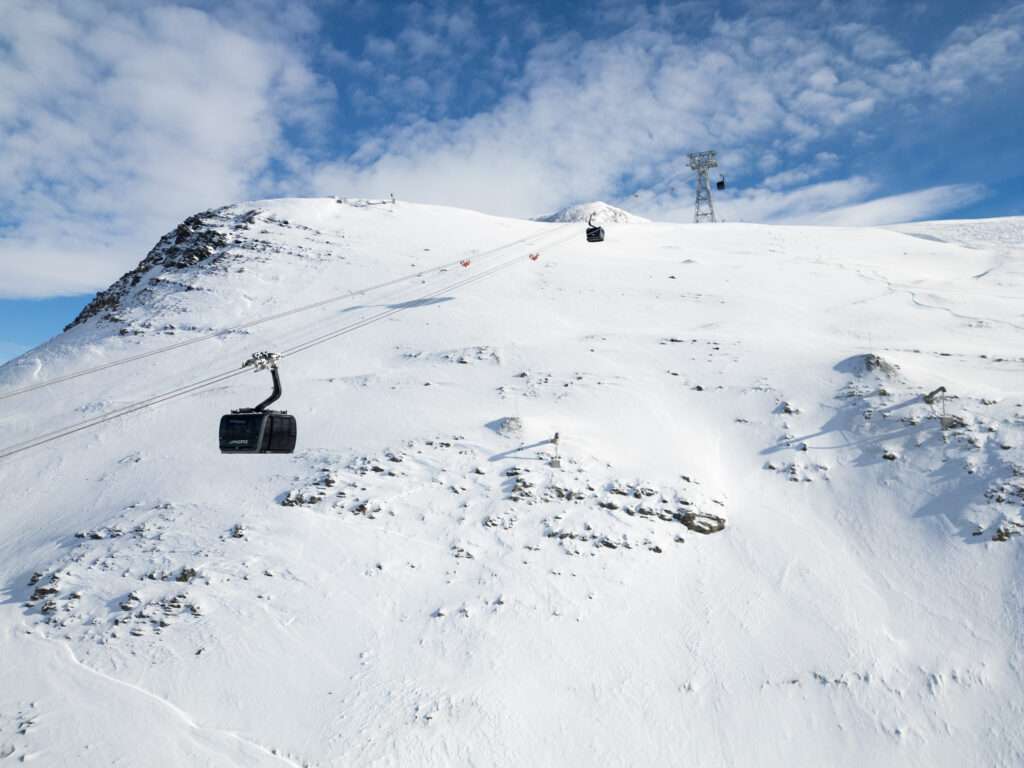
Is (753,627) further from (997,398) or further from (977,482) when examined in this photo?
(997,398)

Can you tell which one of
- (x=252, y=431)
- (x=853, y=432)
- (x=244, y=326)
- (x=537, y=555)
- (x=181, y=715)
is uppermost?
(x=244, y=326)

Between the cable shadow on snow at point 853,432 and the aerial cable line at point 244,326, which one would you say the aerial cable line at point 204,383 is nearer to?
the aerial cable line at point 244,326

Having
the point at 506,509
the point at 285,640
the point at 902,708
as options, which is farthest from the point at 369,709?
the point at 902,708

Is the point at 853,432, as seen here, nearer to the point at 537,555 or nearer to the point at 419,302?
the point at 537,555

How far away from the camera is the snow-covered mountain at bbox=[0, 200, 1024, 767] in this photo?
10547mm

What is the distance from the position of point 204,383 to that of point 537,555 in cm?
1930

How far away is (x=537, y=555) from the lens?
46.9ft

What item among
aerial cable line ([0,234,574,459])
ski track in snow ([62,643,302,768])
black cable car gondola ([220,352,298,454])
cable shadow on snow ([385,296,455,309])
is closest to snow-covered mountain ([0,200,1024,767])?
ski track in snow ([62,643,302,768])

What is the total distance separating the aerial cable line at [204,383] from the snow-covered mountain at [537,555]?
1.72 feet

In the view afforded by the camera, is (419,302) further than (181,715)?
Yes

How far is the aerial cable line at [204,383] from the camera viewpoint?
2300 cm

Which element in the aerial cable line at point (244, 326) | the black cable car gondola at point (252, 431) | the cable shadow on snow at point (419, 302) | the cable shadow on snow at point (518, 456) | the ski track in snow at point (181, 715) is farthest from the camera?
the cable shadow on snow at point (419, 302)

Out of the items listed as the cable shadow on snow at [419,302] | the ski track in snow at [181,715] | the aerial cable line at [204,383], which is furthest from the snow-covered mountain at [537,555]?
the cable shadow on snow at [419,302]

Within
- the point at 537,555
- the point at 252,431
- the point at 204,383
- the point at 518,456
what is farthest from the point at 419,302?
the point at 252,431
